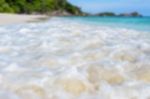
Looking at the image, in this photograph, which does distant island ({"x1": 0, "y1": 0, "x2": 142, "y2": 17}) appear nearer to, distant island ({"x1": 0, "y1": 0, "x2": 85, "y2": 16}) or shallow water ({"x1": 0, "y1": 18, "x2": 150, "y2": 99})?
distant island ({"x1": 0, "y1": 0, "x2": 85, "y2": 16})

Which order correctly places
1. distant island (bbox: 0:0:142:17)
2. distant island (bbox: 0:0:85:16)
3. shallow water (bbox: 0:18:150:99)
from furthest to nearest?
distant island (bbox: 0:0:142:17)
distant island (bbox: 0:0:85:16)
shallow water (bbox: 0:18:150:99)

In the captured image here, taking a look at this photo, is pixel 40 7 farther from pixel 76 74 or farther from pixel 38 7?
pixel 76 74

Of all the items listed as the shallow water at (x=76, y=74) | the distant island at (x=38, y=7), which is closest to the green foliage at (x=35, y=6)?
the distant island at (x=38, y=7)

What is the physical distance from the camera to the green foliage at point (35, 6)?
1965 inches

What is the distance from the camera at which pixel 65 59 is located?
11.7ft

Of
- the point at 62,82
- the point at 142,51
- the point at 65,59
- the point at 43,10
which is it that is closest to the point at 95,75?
the point at 62,82

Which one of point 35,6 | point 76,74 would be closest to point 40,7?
point 35,6

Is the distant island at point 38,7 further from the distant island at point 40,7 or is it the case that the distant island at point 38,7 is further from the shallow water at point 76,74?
the shallow water at point 76,74

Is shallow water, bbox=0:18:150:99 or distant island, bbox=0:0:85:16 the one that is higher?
shallow water, bbox=0:18:150:99

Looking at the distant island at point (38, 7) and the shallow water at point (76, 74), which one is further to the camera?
the distant island at point (38, 7)

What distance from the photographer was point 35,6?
6688cm

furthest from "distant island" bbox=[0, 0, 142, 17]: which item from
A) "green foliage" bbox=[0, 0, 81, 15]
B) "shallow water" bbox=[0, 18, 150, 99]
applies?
"shallow water" bbox=[0, 18, 150, 99]

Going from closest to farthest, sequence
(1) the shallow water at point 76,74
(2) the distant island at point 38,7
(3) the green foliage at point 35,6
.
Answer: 1. (1) the shallow water at point 76,74
2. (3) the green foliage at point 35,6
3. (2) the distant island at point 38,7

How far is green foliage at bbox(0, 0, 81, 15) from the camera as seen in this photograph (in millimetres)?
49906
